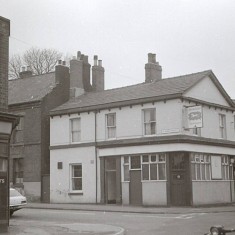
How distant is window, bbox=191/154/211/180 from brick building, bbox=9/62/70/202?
37.6 ft

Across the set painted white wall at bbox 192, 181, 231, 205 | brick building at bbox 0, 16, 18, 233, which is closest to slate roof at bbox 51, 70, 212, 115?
painted white wall at bbox 192, 181, 231, 205

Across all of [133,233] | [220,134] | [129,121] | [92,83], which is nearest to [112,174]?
[129,121]

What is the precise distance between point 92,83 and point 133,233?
2539 cm

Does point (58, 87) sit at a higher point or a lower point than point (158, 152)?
higher

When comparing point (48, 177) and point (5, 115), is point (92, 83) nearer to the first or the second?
point (48, 177)

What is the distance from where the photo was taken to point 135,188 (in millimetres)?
29688

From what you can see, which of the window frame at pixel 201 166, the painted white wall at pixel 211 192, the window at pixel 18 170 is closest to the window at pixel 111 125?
the window frame at pixel 201 166

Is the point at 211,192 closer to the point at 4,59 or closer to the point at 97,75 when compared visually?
the point at 97,75

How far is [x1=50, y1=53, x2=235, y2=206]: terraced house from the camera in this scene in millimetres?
28297

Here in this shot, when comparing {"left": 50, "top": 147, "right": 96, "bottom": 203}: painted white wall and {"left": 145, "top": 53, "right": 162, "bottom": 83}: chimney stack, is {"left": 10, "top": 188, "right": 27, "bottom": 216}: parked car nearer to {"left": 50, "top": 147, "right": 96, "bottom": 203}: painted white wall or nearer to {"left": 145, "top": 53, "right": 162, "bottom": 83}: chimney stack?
{"left": 50, "top": 147, "right": 96, "bottom": 203}: painted white wall

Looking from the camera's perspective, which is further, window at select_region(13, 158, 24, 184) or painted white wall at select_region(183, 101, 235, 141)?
window at select_region(13, 158, 24, 184)

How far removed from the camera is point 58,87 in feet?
120

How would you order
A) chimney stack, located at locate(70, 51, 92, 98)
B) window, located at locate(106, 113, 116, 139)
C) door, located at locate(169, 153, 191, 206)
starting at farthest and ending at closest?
chimney stack, located at locate(70, 51, 92, 98) → window, located at locate(106, 113, 116, 139) → door, located at locate(169, 153, 191, 206)

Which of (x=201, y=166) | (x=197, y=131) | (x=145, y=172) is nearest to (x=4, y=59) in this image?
(x=145, y=172)
